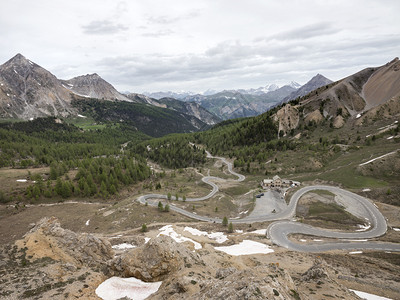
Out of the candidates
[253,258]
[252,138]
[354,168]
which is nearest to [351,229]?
[253,258]

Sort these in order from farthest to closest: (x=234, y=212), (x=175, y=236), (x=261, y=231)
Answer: (x=234, y=212), (x=261, y=231), (x=175, y=236)

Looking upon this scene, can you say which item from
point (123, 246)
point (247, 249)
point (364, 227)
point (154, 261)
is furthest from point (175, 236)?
point (364, 227)

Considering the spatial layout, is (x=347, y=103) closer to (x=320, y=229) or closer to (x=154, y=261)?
(x=320, y=229)

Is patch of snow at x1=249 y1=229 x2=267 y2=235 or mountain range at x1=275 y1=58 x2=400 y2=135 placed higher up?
mountain range at x1=275 y1=58 x2=400 y2=135

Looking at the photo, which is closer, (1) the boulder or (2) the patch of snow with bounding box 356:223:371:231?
(1) the boulder

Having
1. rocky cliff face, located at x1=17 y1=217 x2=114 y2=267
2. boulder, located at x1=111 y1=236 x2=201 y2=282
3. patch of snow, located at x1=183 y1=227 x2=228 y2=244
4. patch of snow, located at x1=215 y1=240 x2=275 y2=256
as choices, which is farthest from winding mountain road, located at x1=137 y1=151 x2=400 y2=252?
rocky cliff face, located at x1=17 y1=217 x2=114 y2=267

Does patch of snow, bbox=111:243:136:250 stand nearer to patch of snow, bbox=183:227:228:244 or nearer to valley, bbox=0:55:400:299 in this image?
valley, bbox=0:55:400:299
